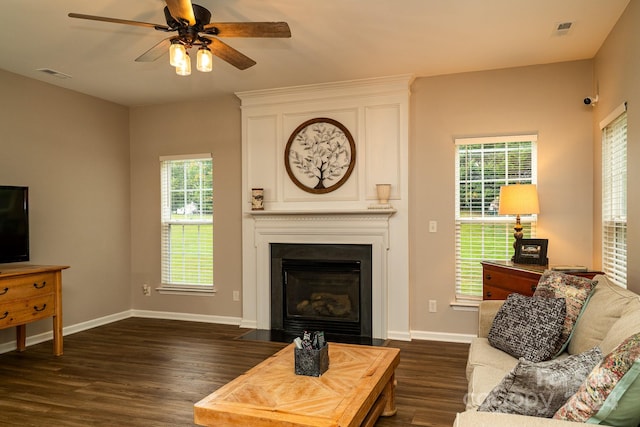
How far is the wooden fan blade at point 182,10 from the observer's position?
247 cm

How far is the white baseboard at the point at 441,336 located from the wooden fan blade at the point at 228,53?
3208 millimetres

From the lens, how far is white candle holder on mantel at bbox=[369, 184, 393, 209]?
4.76 metres

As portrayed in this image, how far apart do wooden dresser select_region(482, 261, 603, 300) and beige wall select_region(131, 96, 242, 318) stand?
284 centimetres

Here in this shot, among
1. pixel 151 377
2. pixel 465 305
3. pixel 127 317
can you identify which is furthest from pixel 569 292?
pixel 127 317

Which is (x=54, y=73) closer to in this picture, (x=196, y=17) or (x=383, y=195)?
(x=196, y=17)

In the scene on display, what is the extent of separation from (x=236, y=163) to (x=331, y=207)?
1338 mm

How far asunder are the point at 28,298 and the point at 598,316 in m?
4.30

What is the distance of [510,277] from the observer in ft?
12.8

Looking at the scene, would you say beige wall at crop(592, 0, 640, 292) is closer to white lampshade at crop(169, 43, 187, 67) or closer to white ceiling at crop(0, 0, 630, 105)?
white ceiling at crop(0, 0, 630, 105)

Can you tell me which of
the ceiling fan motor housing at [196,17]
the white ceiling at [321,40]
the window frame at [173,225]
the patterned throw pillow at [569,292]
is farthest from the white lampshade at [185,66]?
the window frame at [173,225]

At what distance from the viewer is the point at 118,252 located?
5.87 meters

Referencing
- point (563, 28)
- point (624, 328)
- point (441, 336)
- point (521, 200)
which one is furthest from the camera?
point (441, 336)

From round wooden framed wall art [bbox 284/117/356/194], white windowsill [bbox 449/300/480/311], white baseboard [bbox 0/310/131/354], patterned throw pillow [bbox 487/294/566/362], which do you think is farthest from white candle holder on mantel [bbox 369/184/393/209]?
white baseboard [bbox 0/310/131/354]

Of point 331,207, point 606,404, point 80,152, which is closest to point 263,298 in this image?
point 331,207
